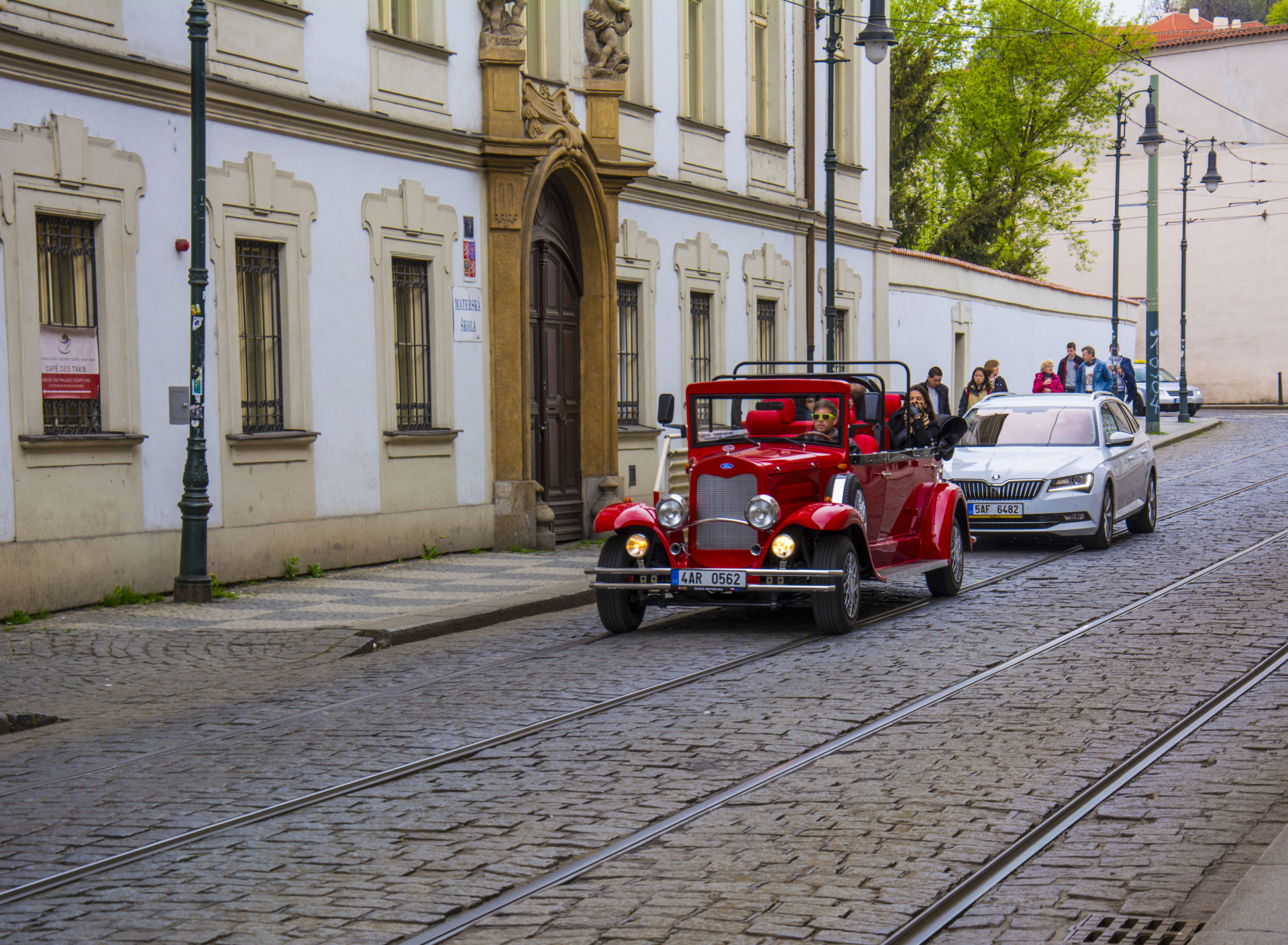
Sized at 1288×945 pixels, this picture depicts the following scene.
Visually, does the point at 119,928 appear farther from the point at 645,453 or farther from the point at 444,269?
the point at 645,453

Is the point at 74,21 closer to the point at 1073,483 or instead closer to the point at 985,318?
the point at 1073,483

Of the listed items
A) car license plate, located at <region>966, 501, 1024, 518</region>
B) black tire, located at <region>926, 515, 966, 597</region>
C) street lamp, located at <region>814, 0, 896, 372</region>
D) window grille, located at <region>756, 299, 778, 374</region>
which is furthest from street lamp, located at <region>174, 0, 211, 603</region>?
window grille, located at <region>756, 299, 778, 374</region>

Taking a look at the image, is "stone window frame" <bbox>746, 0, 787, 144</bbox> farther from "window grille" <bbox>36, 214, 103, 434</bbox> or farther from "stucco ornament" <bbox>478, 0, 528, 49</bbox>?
"window grille" <bbox>36, 214, 103, 434</bbox>

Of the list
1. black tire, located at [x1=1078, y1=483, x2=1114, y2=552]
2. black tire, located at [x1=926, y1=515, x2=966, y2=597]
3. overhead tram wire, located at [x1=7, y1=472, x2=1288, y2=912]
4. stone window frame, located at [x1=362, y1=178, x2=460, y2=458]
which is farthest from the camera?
black tire, located at [x1=1078, y1=483, x2=1114, y2=552]

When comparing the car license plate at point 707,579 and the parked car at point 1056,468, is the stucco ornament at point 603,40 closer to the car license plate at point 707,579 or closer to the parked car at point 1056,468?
the parked car at point 1056,468

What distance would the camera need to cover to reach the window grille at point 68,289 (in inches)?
525

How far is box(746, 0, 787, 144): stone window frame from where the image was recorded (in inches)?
1004

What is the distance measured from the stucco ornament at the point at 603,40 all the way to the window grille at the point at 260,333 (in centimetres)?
598

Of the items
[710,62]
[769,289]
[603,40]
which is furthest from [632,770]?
[769,289]

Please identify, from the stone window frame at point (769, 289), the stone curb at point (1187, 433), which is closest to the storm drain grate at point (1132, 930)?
the stone window frame at point (769, 289)

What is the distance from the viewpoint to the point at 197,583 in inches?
543

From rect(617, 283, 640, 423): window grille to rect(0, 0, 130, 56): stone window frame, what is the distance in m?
8.91

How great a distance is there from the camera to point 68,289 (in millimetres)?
13562

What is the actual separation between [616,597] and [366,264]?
628 centimetres
